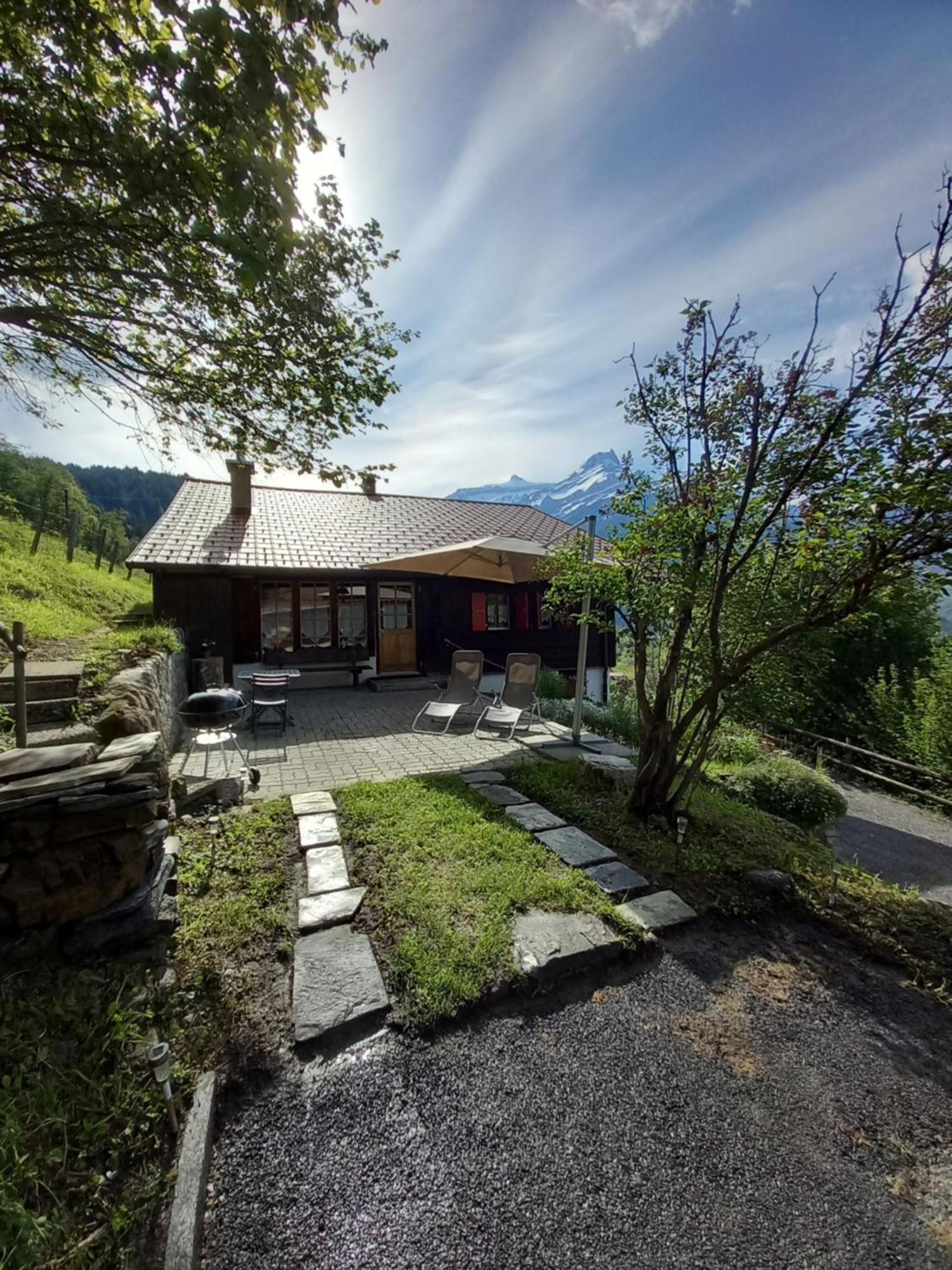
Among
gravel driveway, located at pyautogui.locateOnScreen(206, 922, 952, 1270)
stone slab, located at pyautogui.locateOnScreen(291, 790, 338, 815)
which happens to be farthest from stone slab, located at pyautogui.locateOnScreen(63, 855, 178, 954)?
stone slab, located at pyautogui.locateOnScreen(291, 790, 338, 815)

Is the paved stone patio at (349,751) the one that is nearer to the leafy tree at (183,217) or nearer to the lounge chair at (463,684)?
the lounge chair at (463,684)

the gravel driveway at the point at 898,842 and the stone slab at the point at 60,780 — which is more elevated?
the stone slab at the point at 60,780

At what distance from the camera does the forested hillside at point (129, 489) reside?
44.0 meters

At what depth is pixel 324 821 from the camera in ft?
13.0

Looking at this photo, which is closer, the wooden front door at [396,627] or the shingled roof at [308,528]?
the shingled roof at [308,528]

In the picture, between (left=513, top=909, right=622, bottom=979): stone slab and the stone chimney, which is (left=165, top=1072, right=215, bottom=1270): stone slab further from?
the stone chimney

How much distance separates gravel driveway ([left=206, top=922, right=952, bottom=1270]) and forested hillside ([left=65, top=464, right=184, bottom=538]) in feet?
160

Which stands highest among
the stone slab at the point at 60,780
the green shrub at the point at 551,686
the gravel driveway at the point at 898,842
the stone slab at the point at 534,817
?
the stone slab at the point at 60,780

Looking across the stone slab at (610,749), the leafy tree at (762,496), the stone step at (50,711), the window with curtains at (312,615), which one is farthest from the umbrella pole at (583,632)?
the window with curtains at (312,615)

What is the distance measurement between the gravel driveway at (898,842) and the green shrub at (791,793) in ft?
1.82

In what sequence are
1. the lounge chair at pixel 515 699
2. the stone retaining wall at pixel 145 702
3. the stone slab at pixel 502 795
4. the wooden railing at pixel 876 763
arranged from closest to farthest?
the stone retaining wall at pixel 145 702
the stone slab at pixel 502 795
the lounge chair at pixel 515 699
the wooden railing at pixel 876 763

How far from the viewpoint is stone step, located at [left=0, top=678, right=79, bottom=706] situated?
11.7 ft

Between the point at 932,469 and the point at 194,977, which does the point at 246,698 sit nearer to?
the point at 194,977

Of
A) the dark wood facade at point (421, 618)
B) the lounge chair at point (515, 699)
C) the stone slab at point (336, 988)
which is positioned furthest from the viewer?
the dark wood facade at point (421, 618)
